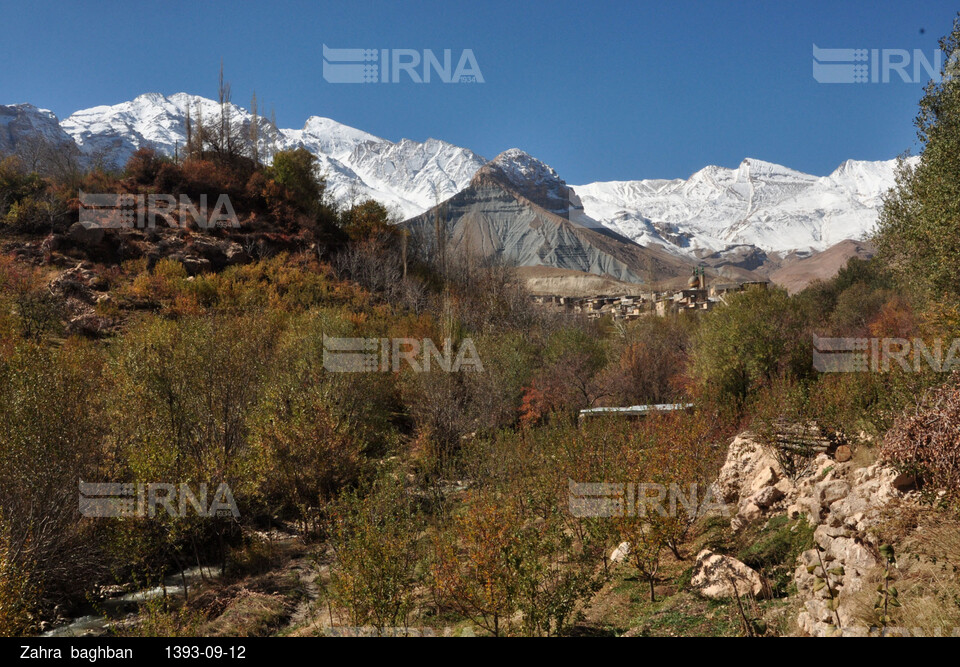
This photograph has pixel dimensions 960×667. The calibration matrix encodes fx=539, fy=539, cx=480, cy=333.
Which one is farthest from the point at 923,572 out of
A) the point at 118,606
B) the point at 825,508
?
the point at 118,606

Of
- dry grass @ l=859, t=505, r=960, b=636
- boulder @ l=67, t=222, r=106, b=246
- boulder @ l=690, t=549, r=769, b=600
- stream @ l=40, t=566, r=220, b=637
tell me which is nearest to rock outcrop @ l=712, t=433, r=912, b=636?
dry grass @ l=859, t=505, r=960, b=636

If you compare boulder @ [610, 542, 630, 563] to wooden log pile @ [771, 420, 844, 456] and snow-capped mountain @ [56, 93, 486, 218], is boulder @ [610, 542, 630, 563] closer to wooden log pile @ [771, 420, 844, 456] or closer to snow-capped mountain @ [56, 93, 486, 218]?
wooden log pile @ [771, 420, 844, 456]

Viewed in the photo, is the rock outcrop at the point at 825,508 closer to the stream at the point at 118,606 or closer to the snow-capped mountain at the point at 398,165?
the stream at the point at 118,606

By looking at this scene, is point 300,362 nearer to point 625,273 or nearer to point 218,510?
point 218,510

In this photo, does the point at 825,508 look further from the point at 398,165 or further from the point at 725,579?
the point at 398,165

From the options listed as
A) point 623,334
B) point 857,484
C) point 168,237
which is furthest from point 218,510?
point 168,237

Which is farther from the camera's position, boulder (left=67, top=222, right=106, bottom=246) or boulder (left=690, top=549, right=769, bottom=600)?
boulder (left=67, top=222, right=106, bottom=246)

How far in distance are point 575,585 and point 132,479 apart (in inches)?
395

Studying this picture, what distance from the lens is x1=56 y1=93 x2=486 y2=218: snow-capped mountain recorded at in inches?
5399

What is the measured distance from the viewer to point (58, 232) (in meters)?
26.7

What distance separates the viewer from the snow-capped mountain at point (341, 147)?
137 meters

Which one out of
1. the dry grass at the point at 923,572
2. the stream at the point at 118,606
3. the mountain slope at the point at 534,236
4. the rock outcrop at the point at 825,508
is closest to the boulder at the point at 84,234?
the stream at the point at 118,606
